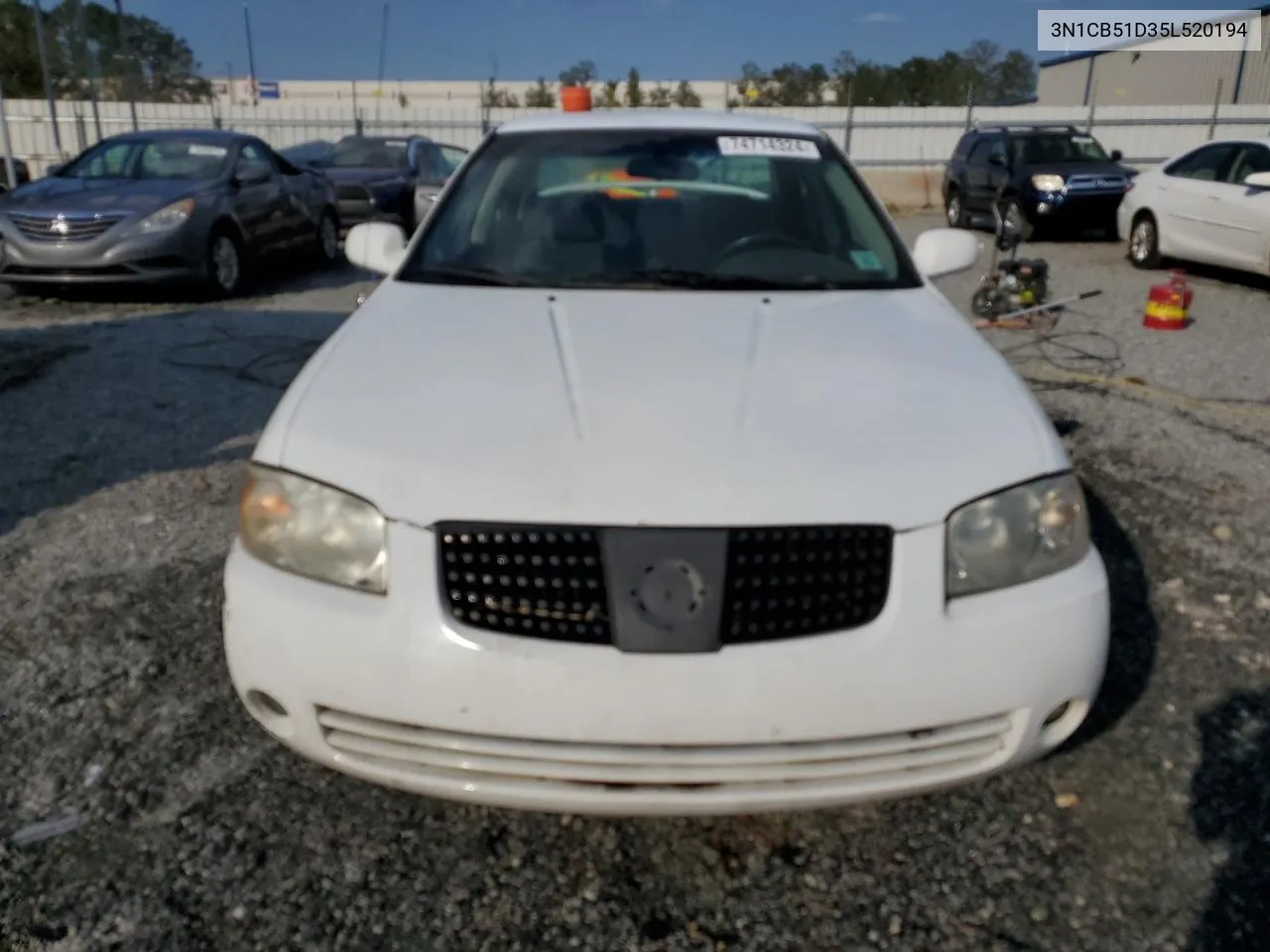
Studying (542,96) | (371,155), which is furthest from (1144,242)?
(542,96)

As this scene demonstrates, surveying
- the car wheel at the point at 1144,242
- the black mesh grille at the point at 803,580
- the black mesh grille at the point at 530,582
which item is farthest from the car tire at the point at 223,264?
the car wheel at the point at 1144,242

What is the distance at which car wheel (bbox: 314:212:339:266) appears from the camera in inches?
454

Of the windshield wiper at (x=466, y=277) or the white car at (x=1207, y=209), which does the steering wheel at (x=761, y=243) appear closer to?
the windshield wiper at (x=466, y=277)

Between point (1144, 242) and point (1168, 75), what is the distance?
98.2 feet

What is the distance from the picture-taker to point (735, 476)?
2078 mm

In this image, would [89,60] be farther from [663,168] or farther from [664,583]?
[664,583]

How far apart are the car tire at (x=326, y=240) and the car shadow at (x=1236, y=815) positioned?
1015 centimetres

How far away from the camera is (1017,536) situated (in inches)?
86.3

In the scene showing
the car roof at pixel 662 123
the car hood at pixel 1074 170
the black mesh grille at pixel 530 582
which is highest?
the car roof at pixel 662 123

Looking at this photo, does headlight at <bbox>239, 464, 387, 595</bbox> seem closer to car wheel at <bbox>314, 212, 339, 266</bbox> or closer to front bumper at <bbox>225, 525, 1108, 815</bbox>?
front bumper at <bbox>225, 525, 1108, 815</bbox>

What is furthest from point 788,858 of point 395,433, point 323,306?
point 323,306

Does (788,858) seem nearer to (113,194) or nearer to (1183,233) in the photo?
(113,194)

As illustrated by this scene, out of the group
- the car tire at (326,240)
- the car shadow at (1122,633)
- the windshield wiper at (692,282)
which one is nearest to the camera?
the car shadow at (1122,633)

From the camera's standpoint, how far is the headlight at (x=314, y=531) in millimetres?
2129
